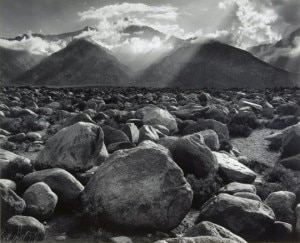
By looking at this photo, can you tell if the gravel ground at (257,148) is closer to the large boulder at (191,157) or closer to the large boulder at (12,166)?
the large boulder at (191,157)

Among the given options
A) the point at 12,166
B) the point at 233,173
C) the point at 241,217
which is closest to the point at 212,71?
the point at 233,173

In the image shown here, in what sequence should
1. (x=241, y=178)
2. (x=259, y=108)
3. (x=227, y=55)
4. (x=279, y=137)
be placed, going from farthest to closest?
(x=227, y=55) → (x=259, y=108) → (x=279, y=137) → (x=241, y=178)

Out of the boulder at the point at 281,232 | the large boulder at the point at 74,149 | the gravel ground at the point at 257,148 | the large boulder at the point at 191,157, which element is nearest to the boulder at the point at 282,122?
the gravel ground at the point at 257,148

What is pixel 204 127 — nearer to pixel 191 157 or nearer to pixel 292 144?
pixel 292 144

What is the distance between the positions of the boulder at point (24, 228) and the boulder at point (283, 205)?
409 cm

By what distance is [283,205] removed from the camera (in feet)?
26.6

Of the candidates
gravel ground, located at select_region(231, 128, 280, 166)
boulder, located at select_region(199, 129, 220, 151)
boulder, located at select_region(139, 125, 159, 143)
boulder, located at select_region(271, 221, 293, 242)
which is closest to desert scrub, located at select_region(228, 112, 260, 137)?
gravel ground, located at select_region(231, 128, 280, 166)

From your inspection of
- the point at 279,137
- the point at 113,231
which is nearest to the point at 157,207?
the point at 113,231

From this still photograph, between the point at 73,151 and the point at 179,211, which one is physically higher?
the point at 73,151

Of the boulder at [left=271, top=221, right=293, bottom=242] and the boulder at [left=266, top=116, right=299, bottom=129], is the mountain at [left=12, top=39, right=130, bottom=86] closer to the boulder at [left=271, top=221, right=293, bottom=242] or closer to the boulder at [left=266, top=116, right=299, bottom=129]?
the boulder at [left=266, top=116, right=299, bottom=129]

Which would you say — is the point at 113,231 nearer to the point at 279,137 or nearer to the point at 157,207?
the point at 157,207

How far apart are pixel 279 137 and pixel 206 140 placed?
4136 mm

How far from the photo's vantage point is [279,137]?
15641 mm

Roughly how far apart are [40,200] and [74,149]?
6.06 feet
